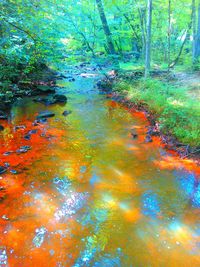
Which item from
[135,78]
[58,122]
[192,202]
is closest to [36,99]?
[58,122]

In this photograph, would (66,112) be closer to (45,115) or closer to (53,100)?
(45,115)

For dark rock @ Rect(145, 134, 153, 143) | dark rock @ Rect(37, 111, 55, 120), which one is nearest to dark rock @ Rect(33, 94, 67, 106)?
dark rock @ Rect(37, 111, 55, 120)

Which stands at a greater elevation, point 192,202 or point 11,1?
point 11,1

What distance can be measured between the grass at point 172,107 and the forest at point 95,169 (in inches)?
1.4

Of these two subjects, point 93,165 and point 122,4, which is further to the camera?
point 122,4

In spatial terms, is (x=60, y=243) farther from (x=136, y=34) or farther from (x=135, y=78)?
(x=136, y=34)

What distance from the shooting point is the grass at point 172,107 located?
7.25 meters

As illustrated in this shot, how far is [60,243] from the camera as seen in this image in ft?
13.4

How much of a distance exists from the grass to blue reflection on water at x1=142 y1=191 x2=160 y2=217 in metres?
2.44

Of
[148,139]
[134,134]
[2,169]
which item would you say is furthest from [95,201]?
[134,134]

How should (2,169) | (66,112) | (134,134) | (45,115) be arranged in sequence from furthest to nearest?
(66,112), (45,115), (134,134), (2,169)

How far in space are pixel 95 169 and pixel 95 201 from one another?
4.06 ft

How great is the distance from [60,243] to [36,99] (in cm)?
911

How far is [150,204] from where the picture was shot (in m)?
5.00
